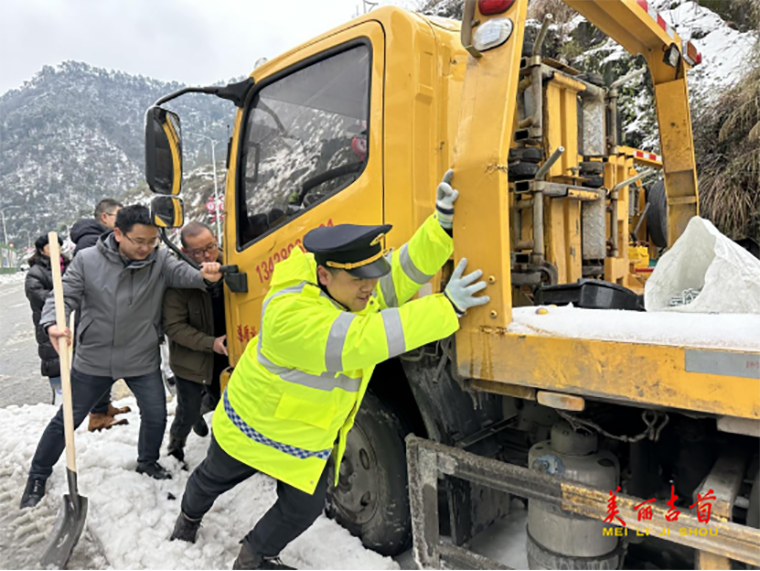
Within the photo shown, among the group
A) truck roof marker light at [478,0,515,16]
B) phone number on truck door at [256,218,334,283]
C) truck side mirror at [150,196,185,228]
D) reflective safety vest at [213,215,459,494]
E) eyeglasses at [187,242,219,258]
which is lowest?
reflective safety vest at [213,215,459,494]

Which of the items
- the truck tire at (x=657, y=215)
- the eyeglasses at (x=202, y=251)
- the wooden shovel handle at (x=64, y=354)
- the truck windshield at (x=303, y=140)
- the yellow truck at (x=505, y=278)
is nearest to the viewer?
the yellow truck at (x=505, y=278)

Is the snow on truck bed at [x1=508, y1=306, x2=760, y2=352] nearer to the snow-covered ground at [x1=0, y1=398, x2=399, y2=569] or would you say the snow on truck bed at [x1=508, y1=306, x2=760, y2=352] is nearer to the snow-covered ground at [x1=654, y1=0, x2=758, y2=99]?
the snow-covered ground at [x1=0, y1=398, x2=399, y2=569]

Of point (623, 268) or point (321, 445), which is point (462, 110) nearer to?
point (321, 445)

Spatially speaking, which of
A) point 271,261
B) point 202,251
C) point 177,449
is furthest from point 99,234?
point 271,261

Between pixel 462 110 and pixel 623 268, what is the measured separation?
68.5 inches

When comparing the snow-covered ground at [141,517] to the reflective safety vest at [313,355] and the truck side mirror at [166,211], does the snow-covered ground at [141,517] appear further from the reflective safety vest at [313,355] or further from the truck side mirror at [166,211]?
the truck side mirror at [166,211]

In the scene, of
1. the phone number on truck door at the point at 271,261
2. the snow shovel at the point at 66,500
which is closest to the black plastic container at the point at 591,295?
the phone number on truck door at the point at 271,261

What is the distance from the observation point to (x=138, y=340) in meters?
3.07

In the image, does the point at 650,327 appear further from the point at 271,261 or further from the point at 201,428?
the point at 201,428

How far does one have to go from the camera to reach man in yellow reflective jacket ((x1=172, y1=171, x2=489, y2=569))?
5.52ft

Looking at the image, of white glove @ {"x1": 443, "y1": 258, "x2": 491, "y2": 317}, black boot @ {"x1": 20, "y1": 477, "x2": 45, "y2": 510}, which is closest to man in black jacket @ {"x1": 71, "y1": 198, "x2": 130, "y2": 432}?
black boot @ {"x1": 20, "y1": 477, "x2": 45, "y2": 510}

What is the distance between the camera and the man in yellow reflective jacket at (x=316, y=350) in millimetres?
1683

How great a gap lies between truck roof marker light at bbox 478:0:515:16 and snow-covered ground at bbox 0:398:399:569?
219cm

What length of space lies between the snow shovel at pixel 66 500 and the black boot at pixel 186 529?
45cm
